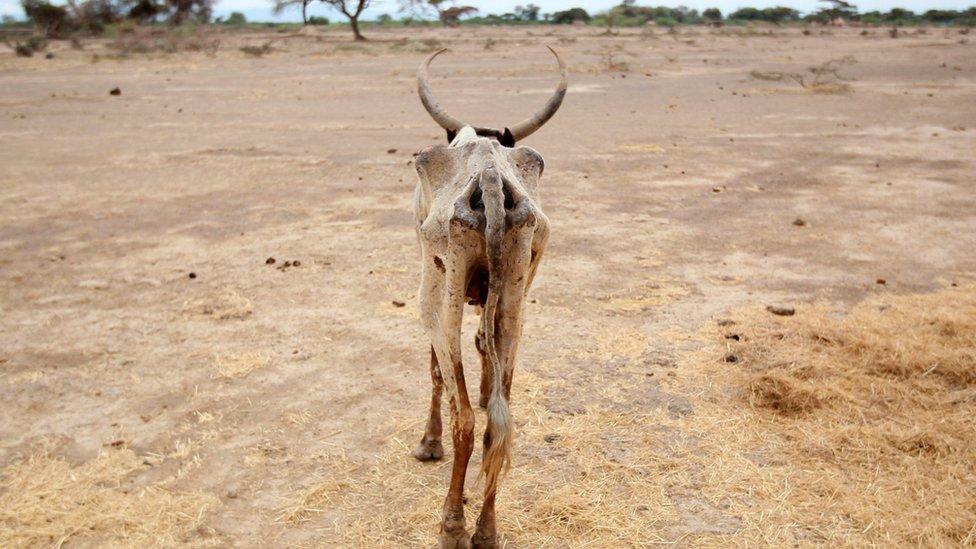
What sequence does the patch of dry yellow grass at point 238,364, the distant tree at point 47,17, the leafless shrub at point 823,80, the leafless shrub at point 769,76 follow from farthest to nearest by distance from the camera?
1. the distant tree at point 47,17
2. the leafless shrub at point 769,76
3. the leafless shrub at point 823,80
4. the patch of dry yellow grass at point 238,364

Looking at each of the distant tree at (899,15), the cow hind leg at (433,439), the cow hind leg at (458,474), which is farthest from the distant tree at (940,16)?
the cow hind leg at (458,474)

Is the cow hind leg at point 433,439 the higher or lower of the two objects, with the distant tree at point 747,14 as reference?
lower

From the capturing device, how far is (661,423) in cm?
443

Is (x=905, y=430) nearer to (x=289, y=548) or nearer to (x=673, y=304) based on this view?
(x=673, y=304)

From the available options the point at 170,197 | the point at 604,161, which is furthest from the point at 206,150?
the point at 604,161

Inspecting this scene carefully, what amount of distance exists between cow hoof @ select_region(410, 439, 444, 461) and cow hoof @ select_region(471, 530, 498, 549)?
2.51 feet

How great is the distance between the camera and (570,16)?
55594mm

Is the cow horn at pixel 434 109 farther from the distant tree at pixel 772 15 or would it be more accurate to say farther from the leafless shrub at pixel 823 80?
the distant tree at pixel 772 15

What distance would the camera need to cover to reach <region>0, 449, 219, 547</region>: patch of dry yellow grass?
347 cm

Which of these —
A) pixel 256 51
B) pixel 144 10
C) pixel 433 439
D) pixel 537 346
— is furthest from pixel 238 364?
pixel 144 10

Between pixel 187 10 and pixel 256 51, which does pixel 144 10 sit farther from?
pixel 256 51

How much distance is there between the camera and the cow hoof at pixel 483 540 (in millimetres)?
3406

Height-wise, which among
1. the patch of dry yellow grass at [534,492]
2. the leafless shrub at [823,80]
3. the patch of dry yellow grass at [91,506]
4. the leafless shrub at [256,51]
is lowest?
the patch of dry yellow grass at [534,492]

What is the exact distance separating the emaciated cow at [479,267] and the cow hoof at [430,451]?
0.70 meters
